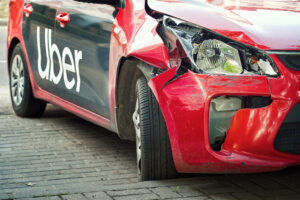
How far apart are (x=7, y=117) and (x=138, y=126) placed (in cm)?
284

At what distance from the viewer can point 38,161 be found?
16.8 ft

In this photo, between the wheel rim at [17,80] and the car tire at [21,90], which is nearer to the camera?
the car tire at [21,90]

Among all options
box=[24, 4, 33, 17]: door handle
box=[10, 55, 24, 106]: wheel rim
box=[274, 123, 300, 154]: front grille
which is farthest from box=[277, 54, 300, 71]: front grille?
box=[10, 55, 24, 106]: wheel rim

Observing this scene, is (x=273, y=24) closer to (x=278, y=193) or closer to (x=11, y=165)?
(x=278, y=193)

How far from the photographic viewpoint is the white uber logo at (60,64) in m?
5.29

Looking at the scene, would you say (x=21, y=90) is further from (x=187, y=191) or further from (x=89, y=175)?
(x=187, y=191)

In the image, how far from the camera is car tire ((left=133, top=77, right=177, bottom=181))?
417cm

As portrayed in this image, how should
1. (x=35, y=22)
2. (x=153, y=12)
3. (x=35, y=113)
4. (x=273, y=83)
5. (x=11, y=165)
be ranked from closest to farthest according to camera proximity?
(x=273, y=83), (x=153, y=12), (x=11, y=165), (x=35, y=22), (x=35, y=113)

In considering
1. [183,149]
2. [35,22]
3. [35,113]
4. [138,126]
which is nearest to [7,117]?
[35,113]

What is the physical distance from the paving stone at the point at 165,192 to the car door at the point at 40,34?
1965 mm

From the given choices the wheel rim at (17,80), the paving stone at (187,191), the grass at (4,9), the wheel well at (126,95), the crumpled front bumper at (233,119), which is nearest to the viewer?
the crumpled front bumper at (233,119)

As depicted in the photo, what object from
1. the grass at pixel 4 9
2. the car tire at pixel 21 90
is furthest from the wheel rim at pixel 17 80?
the grass at pixel 4 9

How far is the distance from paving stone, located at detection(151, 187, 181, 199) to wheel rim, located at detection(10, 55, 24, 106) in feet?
9.82

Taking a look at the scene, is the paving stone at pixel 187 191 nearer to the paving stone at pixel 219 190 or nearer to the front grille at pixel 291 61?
the paving stone at pixel 219 190
